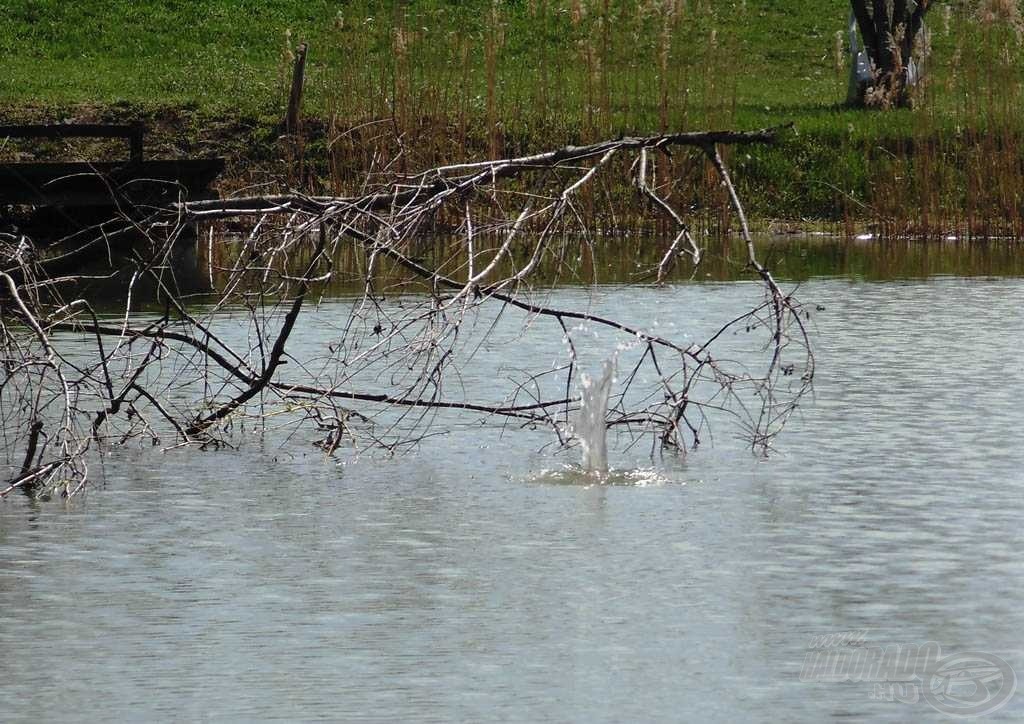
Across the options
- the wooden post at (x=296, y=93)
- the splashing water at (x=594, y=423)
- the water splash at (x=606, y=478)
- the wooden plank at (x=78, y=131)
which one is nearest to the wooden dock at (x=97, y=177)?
the wooden plank at (x=78, y=131)

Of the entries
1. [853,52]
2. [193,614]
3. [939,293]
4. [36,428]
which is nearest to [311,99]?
[853,52]

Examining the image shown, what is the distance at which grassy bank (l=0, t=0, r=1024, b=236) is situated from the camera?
72.3 ft

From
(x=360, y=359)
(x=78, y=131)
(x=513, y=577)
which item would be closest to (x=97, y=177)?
(x=78, y=131)

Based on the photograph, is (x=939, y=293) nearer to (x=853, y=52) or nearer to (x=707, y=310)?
(x=707, y=310)

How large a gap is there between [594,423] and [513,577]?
250cm

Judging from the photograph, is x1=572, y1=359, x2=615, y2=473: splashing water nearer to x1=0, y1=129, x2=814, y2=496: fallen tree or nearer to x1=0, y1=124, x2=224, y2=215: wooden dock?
x1=0, y1=129, x2=814, y2=496: fallen tree

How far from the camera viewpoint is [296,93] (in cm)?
2548

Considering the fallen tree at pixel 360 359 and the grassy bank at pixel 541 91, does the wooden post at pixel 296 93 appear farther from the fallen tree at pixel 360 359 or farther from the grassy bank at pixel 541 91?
the fallen tree at pixel 360 359

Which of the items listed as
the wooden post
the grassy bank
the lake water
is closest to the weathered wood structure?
the grassy bank

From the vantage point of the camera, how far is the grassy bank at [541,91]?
2205cm

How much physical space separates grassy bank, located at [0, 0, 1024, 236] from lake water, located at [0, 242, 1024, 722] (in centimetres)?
540

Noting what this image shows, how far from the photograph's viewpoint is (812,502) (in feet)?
27.3

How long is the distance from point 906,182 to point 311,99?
888 cm

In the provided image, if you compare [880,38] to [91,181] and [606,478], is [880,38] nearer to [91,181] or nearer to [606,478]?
[91,181]
